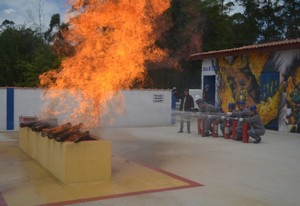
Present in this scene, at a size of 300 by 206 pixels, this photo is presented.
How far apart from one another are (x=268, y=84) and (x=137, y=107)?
5.80m

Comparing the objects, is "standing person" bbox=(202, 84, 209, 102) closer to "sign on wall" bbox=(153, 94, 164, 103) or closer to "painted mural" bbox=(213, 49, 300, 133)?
"painted mural" bbox=(213, 49, 300, 133)

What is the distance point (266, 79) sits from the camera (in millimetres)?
18250

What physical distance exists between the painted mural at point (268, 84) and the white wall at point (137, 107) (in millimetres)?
3477

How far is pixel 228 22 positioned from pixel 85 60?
95.5 ft

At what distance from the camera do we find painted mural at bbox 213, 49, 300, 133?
1680 centimetres

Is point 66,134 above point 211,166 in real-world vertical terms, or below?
above

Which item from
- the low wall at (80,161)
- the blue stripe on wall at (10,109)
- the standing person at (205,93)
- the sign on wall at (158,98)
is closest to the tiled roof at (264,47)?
the standing person at (205,93)

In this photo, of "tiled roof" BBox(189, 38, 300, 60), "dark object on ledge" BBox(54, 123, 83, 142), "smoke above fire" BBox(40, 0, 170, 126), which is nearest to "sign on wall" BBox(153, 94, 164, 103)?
"tiled roof" BBox(189, 38, 300, 60)

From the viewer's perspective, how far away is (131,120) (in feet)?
60.1

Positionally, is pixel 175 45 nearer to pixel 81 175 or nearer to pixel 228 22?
pixel 228 22

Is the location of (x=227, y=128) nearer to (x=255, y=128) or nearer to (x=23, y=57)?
(x=255, y=128)

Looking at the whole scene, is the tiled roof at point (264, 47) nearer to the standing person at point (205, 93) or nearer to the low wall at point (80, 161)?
the standing person at point (205, 93)

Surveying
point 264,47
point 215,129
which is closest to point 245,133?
point 215,129

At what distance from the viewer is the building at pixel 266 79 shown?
55.1 ft
